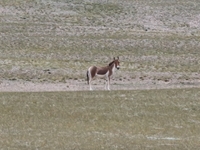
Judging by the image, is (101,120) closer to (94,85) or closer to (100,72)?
(100,72)

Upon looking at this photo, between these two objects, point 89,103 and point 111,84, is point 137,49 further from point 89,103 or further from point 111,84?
point 89,103

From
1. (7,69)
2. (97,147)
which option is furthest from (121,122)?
(7,69)

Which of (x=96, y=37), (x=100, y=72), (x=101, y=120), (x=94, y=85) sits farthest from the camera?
(x=96, y=37)

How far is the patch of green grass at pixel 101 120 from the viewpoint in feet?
63.3

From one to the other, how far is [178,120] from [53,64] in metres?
19.1

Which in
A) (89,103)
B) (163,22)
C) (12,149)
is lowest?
(163,22)

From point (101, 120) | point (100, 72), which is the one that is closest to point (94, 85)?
point (100, 72)

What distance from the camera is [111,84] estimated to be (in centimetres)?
3728

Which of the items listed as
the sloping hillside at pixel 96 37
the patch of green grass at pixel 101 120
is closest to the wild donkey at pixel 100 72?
the patch of green grass at pixel 101 120

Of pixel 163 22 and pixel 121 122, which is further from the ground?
pixel 121 122

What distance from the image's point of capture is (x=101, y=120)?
23.7m

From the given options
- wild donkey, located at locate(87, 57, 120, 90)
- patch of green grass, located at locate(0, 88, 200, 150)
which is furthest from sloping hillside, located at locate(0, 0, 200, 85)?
patch of green grass, located at locate(0, 88, 200, 150)

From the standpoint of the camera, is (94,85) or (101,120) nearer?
(101,120)

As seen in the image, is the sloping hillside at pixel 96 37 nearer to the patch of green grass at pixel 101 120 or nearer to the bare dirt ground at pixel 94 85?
the bare dirt ground at pixel 94 85
